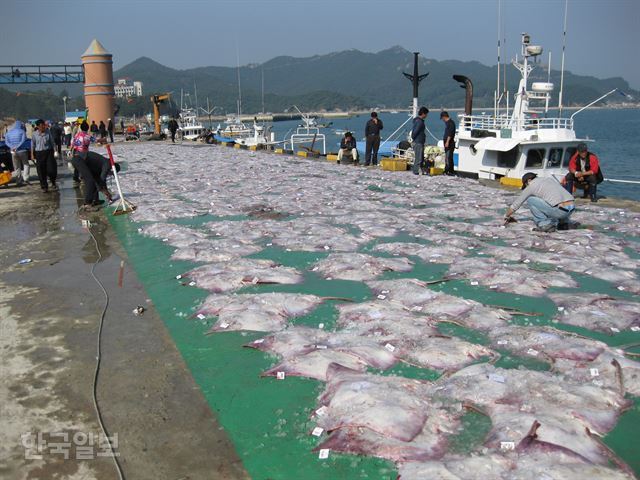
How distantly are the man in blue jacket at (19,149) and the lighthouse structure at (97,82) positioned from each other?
1242 inches

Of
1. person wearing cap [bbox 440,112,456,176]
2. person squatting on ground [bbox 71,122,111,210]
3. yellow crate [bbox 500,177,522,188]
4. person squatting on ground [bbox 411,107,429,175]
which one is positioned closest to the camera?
person squatting on ground [bbox 71,122,111,210]

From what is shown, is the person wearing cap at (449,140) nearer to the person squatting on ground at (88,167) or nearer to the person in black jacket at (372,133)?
the person in black jacket at (372,133)

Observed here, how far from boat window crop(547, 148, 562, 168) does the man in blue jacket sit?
18763 mm

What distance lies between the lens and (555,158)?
21531mm

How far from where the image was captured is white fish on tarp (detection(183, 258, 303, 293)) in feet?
24.4

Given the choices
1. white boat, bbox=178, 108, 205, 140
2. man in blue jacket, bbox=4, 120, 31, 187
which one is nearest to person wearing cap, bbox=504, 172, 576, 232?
man in blue jacket, bbox=4, 120, 31, 187

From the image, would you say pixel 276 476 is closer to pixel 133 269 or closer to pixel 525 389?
pixel 525 389

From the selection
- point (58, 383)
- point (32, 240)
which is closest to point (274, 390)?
point (58, 383)

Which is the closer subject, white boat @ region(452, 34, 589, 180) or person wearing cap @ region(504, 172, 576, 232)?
person wearing cap @ region(504, 172, 576, 232)

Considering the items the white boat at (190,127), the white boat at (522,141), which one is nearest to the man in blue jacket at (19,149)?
the white boat at (522,141)

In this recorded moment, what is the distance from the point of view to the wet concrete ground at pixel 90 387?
3.85 metres

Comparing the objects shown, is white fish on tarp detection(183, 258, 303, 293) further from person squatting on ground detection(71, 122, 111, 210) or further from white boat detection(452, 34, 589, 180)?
white boat detection(452, 34, 589, 180)

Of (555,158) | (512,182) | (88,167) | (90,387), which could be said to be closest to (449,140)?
(512,182)

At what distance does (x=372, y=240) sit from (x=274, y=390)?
18.2ft
